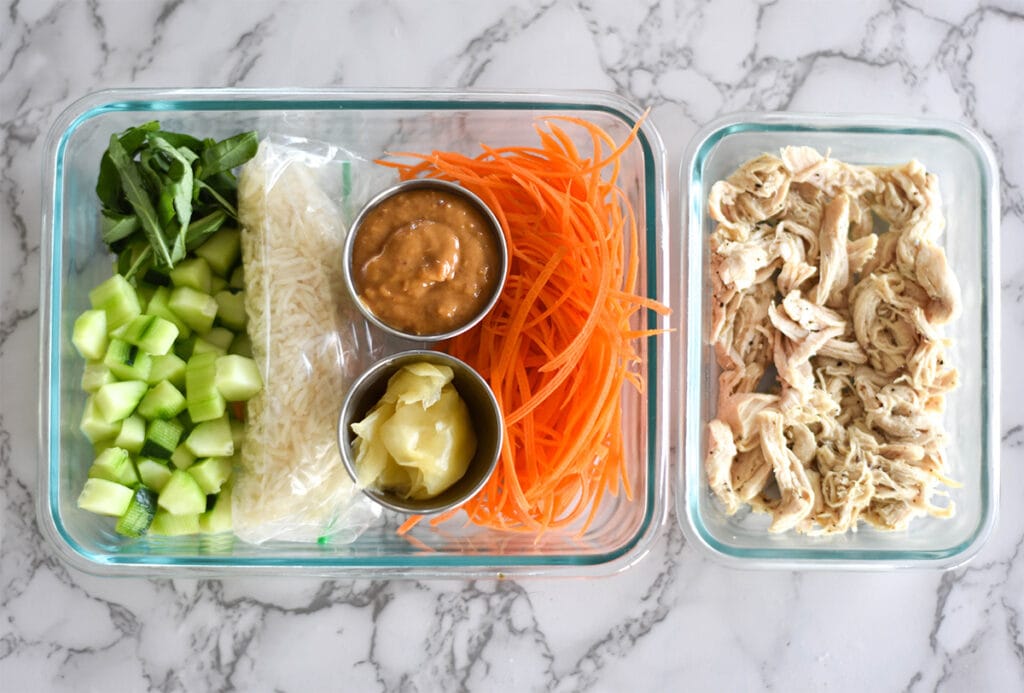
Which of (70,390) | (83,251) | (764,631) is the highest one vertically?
(83,251)

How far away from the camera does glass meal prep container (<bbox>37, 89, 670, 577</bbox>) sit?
187 cm

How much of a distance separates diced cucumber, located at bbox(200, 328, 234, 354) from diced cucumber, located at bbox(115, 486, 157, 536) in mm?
348

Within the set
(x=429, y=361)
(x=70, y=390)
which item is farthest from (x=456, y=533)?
(x=70, y=390)

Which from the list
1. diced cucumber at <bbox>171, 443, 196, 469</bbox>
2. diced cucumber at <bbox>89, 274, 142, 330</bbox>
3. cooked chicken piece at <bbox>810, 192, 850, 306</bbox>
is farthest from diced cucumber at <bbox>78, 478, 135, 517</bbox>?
cooked chicken piece at <bbox>810, 192, 850, 306</bbox>

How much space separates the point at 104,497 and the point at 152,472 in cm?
11

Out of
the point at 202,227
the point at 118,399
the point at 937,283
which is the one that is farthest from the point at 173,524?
→ the point at 937,283

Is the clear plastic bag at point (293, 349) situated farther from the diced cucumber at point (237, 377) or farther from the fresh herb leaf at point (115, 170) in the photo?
the fresh herb leaf at point (115, 170)

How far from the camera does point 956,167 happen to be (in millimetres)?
2014

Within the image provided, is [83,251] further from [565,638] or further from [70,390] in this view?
[565,638]

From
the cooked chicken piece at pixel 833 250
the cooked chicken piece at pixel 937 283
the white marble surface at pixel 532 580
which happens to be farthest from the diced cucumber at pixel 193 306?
the cooked chicken piece at pixel 937 283

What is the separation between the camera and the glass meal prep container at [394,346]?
187 cm

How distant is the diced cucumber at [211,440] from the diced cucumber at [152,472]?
0.07 meters

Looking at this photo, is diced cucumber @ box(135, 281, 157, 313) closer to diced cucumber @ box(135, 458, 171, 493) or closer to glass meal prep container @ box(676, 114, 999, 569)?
diced cucumber @ box(135, 458, 171, 493)

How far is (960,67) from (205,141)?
1.85m
